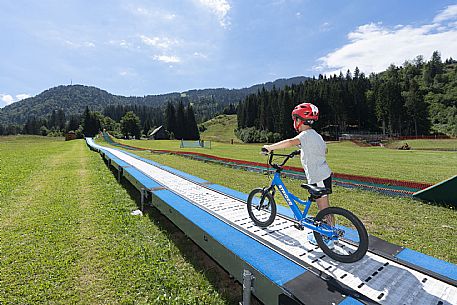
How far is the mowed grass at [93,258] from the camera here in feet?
12.2

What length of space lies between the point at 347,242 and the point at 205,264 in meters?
2.50

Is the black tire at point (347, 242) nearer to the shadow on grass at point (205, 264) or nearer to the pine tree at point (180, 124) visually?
the shadow on grass at point (205, 264)

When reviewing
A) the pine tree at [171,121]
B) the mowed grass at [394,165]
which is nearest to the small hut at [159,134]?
the pine tree at [171,121]

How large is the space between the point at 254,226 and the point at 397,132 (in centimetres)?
9979

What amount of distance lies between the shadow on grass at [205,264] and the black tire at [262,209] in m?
1.08

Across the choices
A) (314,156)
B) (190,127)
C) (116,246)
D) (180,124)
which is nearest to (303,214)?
(314,156)

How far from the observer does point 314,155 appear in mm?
3701

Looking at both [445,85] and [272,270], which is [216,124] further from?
[272,270]

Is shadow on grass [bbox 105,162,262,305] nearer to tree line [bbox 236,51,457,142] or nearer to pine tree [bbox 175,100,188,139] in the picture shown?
tree line [bbox 236,51,457,142]

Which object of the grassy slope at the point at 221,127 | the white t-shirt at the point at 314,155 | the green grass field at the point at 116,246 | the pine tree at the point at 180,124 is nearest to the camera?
the white t-shirt at the point at 314,155

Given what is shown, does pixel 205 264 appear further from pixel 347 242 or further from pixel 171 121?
pixel 171 121

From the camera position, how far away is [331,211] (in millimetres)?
3299

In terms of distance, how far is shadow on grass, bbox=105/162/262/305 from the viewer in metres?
3.85

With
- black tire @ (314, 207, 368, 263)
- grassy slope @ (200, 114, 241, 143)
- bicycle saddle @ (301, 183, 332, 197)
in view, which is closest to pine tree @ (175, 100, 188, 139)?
grassy slope @ (200, 114, 241, 143)
